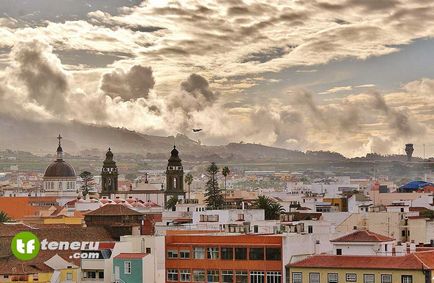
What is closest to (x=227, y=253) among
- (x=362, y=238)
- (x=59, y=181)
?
(x=362, y=238)

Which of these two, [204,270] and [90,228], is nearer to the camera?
[204,270]

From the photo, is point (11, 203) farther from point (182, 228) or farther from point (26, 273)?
point (26, 273)

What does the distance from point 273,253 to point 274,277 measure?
1.10m

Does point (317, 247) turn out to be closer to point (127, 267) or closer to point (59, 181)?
point (127, 267)

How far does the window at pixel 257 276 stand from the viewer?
53.6 metres

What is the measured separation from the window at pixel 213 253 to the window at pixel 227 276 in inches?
33.2

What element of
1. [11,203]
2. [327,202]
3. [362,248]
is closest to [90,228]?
[362,248]

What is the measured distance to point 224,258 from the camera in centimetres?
5500

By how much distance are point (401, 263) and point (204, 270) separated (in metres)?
10.8

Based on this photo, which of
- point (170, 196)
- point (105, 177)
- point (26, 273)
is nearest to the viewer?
point (26, 273)

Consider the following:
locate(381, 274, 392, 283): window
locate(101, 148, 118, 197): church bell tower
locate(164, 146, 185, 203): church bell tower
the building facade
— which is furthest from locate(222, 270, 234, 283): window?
the building facade

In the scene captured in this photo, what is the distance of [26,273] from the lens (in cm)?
5684

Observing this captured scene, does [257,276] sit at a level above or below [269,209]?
below

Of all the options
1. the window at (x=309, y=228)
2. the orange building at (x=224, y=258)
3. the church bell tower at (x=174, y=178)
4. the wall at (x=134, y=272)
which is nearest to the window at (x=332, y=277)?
the orange building at (x=224, y=258)
